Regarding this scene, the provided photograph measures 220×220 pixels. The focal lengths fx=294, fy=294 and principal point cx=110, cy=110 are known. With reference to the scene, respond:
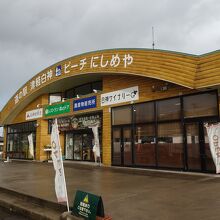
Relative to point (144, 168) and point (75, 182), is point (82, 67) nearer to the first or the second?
point (144, 168)

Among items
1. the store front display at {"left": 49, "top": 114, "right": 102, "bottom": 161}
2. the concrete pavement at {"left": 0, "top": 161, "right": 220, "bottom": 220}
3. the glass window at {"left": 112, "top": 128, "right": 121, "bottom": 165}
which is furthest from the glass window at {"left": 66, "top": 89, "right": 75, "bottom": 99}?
the concrete pavement at {"left": 0, "top": 161, "right": 220, "bottom": 220}

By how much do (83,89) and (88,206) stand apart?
14030 millimetres

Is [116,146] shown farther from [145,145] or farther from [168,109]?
[168,109]

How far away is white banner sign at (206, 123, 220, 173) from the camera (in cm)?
988

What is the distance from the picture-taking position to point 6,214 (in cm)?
701

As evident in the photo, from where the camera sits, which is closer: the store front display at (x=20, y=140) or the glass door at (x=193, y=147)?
the glass door at (x=193, y=147)

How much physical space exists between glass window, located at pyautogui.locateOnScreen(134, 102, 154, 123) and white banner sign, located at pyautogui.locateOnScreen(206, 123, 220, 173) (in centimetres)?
373

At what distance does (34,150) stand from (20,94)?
4.55 m

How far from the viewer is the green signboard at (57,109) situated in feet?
61.8

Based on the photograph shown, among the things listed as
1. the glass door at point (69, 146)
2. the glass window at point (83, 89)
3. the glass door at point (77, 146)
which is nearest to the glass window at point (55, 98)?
the glass window at point (83, 89)

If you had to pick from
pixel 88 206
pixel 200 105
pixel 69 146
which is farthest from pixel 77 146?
pixel 88 206

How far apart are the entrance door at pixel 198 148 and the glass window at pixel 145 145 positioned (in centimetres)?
189

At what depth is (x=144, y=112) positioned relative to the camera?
13812 millimetres

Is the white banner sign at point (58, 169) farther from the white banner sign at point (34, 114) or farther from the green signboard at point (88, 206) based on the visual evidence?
the white banner sign at point (34, 114)
